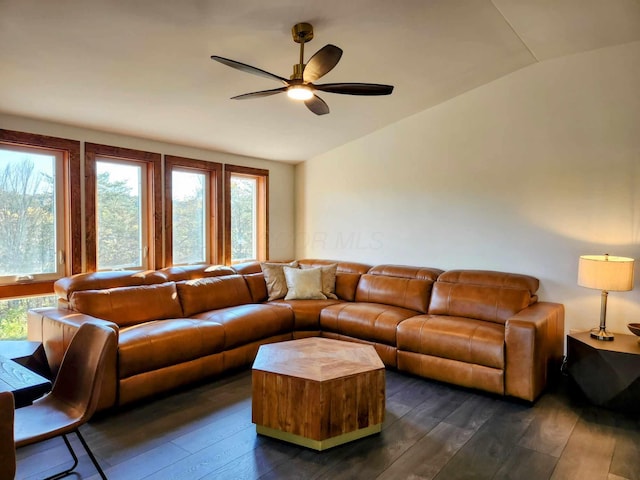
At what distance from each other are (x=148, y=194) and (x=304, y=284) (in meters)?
1.98

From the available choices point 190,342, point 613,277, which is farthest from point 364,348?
point 613,277

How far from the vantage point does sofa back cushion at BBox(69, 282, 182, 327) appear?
3215mm

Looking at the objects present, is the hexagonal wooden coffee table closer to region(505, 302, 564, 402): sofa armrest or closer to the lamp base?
region(505, 302, 564, 402): sofa armrest

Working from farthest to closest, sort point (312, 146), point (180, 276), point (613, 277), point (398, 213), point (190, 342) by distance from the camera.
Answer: point (312, 146) → point (398, 213) → point (180, 276) → point (190, 342) → point (613, 277)

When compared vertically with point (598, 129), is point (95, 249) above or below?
below

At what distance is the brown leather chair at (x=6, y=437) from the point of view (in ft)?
4.09

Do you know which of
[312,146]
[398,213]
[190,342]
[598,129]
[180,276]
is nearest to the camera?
[190,342]

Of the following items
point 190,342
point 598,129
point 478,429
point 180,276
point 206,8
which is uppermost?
point 206,8

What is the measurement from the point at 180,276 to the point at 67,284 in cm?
103

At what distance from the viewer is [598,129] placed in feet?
11.1

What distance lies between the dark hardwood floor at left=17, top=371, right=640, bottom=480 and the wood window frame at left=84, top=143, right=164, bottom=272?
166 centimetres

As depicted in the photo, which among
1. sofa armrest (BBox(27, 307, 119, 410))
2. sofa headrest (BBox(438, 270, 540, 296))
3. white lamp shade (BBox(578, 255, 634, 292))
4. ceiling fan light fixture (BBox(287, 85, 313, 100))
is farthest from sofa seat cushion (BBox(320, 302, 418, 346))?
ceiling fan light fixture (BBox(287, 85, 313, 100))

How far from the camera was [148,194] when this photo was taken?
416 cm

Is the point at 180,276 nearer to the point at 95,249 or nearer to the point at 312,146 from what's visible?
the point at 95,249
